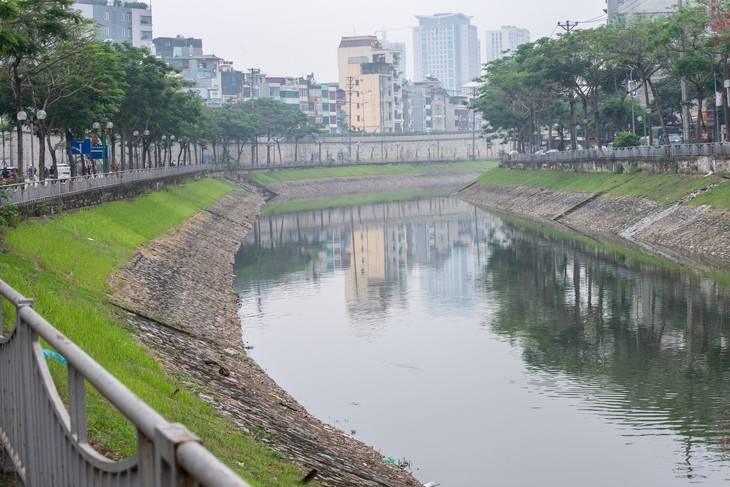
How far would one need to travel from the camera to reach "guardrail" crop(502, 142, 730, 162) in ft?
208

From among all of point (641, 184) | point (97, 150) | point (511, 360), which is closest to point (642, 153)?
point (641, 184)

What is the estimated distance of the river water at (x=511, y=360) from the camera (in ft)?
68.2

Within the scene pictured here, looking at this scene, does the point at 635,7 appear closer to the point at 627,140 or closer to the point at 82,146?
the point at 627,140

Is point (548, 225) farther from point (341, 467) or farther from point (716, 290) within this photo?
point (341, 467)

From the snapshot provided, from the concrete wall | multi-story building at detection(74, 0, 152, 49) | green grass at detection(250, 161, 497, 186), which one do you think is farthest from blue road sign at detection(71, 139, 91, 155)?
multi-story building at detection(74, 0, 152, 49)

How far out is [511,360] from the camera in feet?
99.3

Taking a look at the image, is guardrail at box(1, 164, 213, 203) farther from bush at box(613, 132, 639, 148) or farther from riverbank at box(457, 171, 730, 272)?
bush at box(613, 132, 639, 148)

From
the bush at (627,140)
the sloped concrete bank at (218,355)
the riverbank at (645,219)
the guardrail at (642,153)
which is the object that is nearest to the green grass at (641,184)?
the riverbank at (645,219)

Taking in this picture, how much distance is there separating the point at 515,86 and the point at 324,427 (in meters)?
98.5

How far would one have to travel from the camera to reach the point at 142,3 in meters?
195

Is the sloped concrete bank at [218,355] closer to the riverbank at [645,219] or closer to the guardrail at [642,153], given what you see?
the riverbank at [645,219]

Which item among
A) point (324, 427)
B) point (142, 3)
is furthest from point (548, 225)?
point (142, 3)

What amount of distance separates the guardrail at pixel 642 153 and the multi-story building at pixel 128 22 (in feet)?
329

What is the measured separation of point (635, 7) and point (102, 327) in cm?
12794
